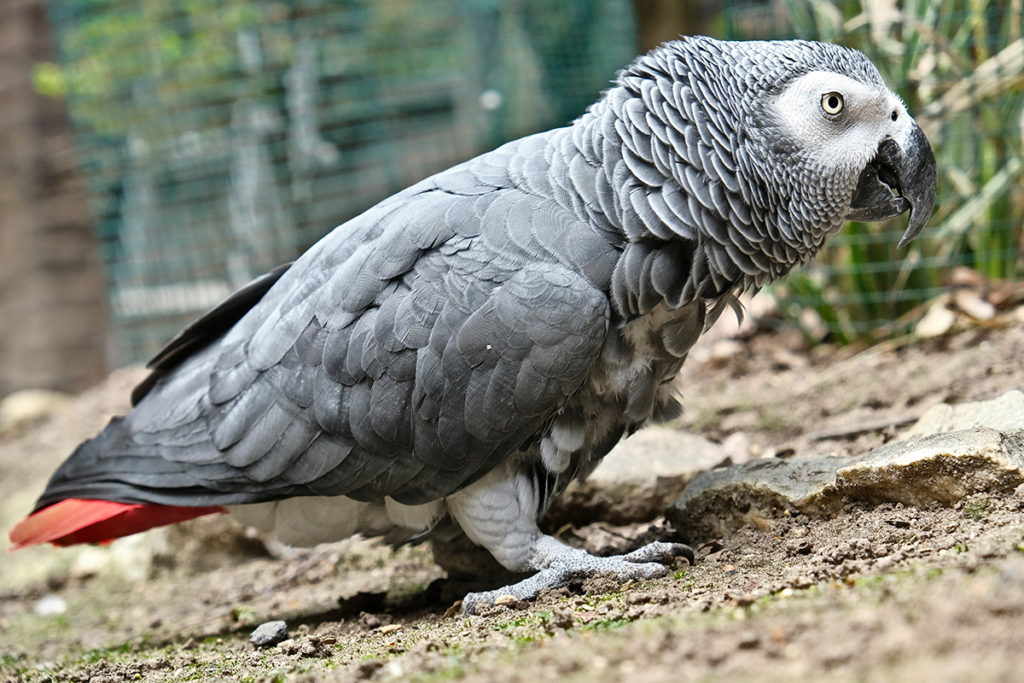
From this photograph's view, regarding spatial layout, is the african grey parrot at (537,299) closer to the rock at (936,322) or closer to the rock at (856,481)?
the rock at (856,481)

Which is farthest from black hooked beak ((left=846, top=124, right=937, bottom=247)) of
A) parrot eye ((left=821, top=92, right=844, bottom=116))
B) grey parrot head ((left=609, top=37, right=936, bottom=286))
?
parrot eye ((left=821, top=92, right=844, bottom=116))

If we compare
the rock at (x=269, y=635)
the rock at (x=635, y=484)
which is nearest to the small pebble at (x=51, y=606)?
the rock at (x=269, y=635)

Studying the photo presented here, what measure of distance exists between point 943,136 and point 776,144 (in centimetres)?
233

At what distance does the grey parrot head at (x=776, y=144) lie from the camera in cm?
248

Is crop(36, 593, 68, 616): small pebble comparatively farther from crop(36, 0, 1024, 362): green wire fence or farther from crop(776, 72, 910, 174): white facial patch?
crop(776, 72, 910, 174): white facial patch

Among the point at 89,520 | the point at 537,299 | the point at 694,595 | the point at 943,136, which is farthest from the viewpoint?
the point at 943,136

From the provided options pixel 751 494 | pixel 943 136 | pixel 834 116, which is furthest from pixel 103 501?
pixel 943 136

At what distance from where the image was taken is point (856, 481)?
97.9 inches

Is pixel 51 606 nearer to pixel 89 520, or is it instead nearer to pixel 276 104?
pixel 89 520

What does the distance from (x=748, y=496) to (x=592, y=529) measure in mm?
851

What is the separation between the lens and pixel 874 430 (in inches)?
136

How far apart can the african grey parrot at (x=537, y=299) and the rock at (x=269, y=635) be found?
395 millimetres

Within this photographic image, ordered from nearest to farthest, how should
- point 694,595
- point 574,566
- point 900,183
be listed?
point 694,595 → point 900,183 → point 574,566

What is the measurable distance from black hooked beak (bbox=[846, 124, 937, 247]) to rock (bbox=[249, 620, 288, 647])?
6.97ft
